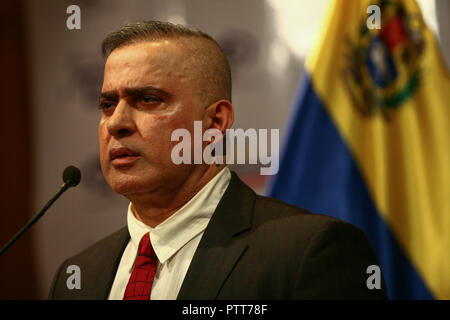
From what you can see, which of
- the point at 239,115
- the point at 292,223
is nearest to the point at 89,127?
the point at 239,115

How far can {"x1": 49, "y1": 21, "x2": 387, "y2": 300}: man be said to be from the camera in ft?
4.52

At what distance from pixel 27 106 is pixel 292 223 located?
5.27 feet

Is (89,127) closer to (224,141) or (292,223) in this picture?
(224,141)

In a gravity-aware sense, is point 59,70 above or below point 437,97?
above

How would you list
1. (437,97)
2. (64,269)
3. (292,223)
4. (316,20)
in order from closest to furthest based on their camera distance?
(292,223)
(64,269)
(437,97)
(316,20)

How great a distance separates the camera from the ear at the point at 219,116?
1.62 metres

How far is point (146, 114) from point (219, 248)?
1.30ft

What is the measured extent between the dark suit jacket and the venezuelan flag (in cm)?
86

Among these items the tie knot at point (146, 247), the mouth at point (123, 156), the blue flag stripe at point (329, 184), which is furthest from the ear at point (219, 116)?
the blue flag stripe at point (329, 184)

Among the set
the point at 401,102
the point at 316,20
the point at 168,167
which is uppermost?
the point at 316,20

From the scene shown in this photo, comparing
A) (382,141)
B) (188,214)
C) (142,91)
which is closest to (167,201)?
(188,214)

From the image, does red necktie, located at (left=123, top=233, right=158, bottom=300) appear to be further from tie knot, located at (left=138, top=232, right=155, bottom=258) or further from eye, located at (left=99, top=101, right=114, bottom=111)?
eye, located at (left=99, top=101, right=114, bottom=111)

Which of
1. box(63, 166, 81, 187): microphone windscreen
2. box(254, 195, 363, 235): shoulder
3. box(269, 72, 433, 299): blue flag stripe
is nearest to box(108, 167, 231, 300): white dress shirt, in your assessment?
box(254, 195, 363, 235): shoulder

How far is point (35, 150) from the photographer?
258cm
